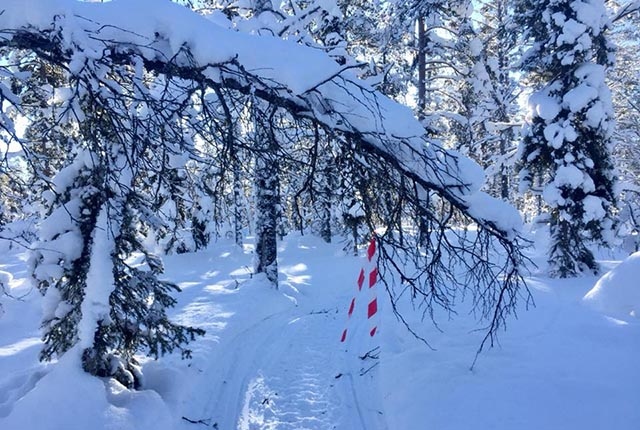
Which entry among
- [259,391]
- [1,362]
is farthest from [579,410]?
[1,362]

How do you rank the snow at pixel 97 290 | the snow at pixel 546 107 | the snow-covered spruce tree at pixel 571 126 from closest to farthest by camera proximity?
the snow at pixel 97 290
the snow-covered spruce tree at pixel 571 126
the snow at pixel 546 107

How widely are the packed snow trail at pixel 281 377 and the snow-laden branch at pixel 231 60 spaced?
3.55 m

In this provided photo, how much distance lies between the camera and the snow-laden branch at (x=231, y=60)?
2820 mm

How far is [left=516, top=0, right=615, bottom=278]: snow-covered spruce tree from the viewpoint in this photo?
11586mm

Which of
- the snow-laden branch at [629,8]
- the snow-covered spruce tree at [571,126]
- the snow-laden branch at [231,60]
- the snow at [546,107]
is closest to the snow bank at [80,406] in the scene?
the snow-laden branch at [231,60]

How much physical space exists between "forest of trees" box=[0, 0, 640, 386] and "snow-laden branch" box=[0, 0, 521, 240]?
0.04ft

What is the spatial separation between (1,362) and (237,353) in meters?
3.69

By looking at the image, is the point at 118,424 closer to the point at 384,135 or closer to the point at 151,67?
the point at 151,67

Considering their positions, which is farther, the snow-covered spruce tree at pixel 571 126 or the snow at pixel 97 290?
the snow-covered spruce tree at pixel 571 126

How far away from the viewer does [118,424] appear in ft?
16.0

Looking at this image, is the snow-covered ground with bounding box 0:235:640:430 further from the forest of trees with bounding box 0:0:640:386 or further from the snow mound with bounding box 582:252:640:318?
the forest of trees with bounding box 0:0:640:386

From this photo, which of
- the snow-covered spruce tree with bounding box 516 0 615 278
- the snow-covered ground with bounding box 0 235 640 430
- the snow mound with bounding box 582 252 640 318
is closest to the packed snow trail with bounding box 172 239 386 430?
A: the snow-covered ground with bounding box 0 235 640 430

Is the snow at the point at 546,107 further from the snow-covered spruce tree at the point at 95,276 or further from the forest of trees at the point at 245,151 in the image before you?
the snow-covered spruce tree at the point at 95,276

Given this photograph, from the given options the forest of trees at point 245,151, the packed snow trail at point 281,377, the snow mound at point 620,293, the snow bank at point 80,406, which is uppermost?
the forest of trees at point 245,151
